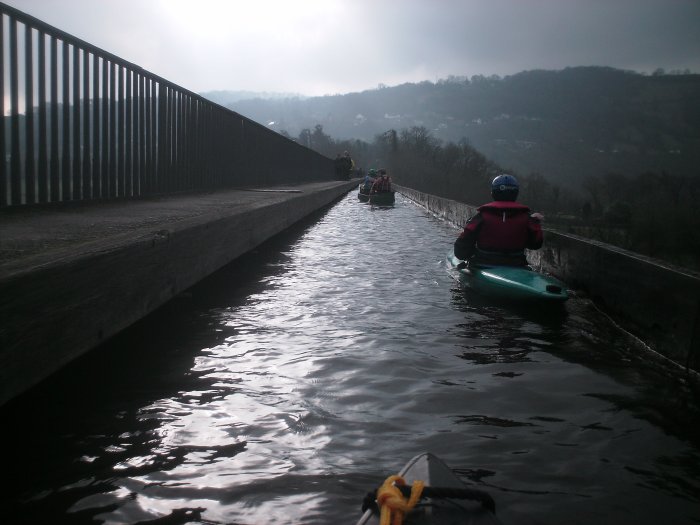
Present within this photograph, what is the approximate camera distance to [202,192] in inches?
661

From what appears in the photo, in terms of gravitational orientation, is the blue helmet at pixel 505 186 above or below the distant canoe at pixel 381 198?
above

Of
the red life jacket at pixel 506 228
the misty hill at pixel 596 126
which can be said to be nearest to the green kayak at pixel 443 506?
the red life jacket at pixel 506 228

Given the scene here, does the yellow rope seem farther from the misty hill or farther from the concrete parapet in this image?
the misty hill

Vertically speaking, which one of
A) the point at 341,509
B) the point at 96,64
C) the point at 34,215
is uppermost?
the point at 96,64

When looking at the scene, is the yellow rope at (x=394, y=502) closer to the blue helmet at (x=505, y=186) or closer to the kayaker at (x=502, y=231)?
the kayaker at (x=502, y=231)

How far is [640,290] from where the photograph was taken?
6441 millimetres

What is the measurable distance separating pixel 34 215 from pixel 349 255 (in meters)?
5.79

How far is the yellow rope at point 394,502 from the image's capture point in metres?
2.09

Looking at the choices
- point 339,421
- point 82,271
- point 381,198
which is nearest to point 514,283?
point 339,421

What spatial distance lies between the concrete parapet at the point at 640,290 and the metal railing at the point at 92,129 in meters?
6.92

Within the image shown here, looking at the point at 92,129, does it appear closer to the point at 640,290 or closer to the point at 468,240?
the point at 468,240

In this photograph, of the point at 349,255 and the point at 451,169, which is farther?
the point at 451,169

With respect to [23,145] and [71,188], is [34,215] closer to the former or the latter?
[23,145]

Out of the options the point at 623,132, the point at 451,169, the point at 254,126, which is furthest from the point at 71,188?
the point at 623,132
